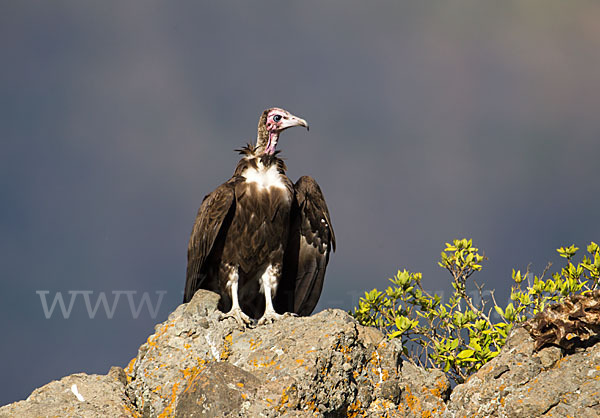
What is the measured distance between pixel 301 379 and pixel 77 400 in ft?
7.46

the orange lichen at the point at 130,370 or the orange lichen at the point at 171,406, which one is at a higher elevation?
the orange lichen at the point at 130,370

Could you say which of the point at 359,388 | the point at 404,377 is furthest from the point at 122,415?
the point at 404,377

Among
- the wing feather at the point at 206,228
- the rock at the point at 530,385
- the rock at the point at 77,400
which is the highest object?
the wing feather at the point at 206,228

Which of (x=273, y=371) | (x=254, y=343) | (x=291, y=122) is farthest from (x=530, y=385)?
(x=291, y=122)

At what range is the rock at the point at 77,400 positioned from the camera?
633cm

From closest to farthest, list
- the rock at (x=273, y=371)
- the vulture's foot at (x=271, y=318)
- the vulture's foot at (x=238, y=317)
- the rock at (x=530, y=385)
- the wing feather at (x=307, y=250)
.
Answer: the rock at (x=530, y=385)
the rock at (x=273, y=371)
the vulture's foot at (x=238, y=317)
the vulture's foot at (x=271, y=318)
the wing feather at (x=307, y=250)

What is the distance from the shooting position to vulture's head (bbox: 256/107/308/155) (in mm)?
9203

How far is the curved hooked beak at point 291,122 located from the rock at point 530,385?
4.37 m

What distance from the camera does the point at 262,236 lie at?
8562 millimetres

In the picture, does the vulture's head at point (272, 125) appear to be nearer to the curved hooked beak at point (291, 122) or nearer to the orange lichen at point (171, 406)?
the curved hooked beak at point (291, 122)

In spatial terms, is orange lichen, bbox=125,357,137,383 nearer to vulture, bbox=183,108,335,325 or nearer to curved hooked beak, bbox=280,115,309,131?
vulture, bbox=183,108,335,325

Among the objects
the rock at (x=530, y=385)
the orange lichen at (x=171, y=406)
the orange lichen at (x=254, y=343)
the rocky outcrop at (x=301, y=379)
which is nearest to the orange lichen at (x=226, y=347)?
the rocky outcrop at (x=301, y=379)

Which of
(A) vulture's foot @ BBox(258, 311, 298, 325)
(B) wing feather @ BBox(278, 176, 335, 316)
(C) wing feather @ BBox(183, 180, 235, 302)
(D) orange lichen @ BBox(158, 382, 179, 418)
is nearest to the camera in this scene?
(D) orange lichen @ BBox(158, 382, 179, 418)

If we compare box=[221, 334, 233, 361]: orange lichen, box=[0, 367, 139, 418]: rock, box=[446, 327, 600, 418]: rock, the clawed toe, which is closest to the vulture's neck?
the clawed toe
